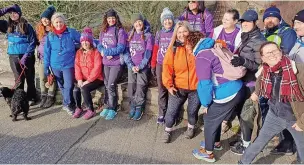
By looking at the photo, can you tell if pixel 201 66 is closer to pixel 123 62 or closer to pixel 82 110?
pixel 123 62

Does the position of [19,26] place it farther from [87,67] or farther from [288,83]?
[288,83]

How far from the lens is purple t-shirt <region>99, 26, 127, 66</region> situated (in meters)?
5.21

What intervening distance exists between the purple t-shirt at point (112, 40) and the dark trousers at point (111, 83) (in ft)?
0.34

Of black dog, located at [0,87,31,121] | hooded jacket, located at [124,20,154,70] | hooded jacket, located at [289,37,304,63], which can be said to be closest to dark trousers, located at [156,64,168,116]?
hooded jacket, located at [124,20,154,70]

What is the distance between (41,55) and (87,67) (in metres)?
0.97

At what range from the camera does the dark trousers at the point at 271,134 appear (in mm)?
3539

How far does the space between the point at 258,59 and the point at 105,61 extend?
246 centimetres

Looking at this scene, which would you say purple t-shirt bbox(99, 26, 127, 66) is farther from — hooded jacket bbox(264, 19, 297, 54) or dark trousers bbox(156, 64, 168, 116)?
hooded jacket bbox(264, 19, 297, 54)

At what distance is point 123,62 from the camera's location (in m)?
5.31

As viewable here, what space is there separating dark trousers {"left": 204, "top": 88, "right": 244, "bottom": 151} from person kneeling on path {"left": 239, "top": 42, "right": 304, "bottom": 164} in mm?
220

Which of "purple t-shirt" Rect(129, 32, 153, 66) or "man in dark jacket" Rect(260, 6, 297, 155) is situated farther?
"purple t-shirt" Rect(129, 32, 153, 66)

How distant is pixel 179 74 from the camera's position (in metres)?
4.41

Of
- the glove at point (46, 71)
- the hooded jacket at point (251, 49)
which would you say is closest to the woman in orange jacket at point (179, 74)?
the hooded jacket at point (251, 49)

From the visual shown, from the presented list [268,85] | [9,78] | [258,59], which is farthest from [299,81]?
[9,78]
